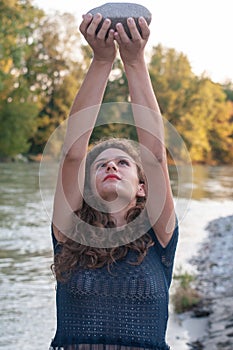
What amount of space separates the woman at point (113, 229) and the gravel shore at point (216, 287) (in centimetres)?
399

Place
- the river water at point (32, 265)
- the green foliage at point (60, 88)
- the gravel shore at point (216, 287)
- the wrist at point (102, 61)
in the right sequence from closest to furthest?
the wrist at point (102, 61)
the gravel shore at point (216, 287)
the river water at point (32, 265)
the green foliage at point (60, 88)

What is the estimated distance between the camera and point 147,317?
2250mm

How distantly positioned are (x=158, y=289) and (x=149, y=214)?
0.81ft

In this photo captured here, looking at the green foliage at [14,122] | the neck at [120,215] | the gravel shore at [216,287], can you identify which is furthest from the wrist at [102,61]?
the green foliage at [14,122]

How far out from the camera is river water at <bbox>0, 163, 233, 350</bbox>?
719cm

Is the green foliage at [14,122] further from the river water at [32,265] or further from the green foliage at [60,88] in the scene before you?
the river water at [32,265]

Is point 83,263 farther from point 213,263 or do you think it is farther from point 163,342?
point 213,263

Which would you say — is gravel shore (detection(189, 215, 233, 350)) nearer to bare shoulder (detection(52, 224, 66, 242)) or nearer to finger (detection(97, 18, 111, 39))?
bare shoulder (detection(52, 224, 66, 242))

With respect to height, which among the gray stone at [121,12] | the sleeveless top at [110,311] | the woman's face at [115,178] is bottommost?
the sleeveless top at [110,311]

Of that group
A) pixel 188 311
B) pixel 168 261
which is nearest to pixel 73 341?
pixel 168 261

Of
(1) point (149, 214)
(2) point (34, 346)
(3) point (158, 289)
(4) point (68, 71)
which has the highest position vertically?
(4) point (68, 71)

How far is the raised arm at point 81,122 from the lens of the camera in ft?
6.77

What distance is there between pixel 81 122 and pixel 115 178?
22cm

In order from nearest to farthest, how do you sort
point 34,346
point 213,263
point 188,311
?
point 34,346 → point 188,311 → point 213,263
